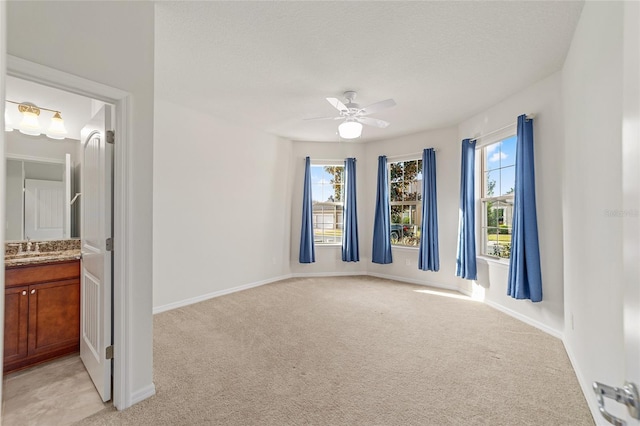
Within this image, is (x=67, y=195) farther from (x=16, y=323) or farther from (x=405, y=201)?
(x=405, y=201)

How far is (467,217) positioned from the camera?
13.5 feet

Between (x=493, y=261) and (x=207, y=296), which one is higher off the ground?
(x=493, y=261)

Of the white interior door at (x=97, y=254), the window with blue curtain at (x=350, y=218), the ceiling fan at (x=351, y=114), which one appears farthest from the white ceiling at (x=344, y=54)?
the window with blue curtain at (x=350, y=218)

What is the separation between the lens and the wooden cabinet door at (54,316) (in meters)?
2.31

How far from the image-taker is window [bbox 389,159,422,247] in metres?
5.27

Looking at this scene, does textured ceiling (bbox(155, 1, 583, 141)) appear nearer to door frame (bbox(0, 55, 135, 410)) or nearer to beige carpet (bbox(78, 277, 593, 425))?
door frame (bbox(0, 55, 135, 410))

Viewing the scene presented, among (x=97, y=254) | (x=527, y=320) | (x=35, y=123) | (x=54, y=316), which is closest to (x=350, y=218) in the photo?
(x=527, y=320)

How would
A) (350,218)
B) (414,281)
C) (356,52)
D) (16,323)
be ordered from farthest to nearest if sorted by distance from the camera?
(350,218), (414,281), (356,52), (16,323)

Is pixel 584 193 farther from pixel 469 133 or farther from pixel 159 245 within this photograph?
pixel 159 245

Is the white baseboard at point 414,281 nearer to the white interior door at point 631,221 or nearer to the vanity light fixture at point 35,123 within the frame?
the white interior door at point 631,221

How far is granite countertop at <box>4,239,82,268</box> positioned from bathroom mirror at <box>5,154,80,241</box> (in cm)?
7

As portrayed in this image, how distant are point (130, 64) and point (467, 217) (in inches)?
158

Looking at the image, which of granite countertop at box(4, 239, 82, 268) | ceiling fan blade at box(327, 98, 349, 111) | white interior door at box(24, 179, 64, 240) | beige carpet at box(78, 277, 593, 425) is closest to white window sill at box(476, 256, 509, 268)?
beige carpet at box(78, 277, 593, 425)

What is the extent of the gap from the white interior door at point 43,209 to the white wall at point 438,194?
447 cm
